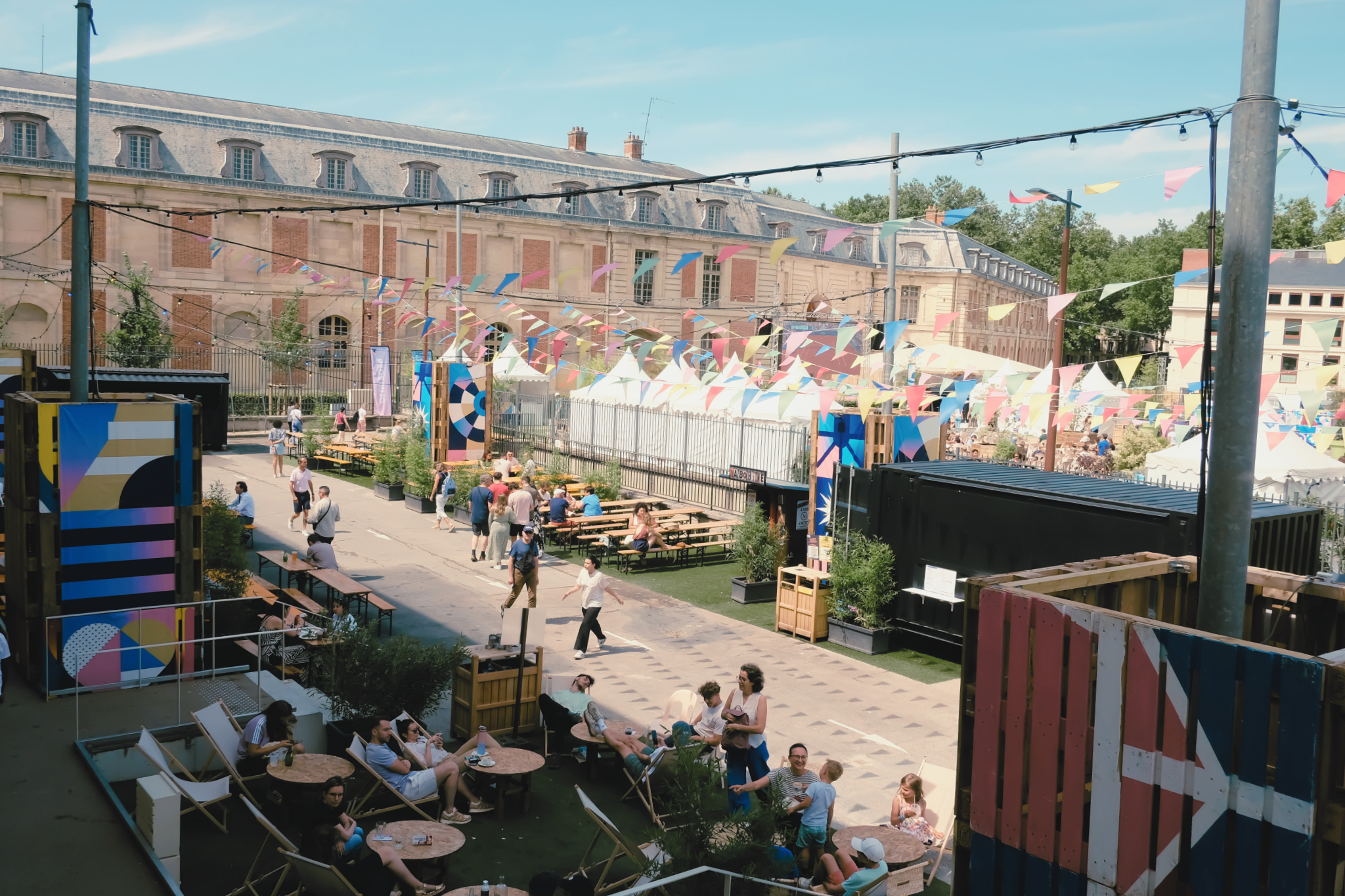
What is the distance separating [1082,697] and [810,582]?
28.7 feet

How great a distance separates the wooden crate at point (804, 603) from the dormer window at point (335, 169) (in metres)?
33.1

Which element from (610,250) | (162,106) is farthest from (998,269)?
(162,106)

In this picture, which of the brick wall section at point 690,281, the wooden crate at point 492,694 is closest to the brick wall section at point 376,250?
the brick wall section at point 690,281

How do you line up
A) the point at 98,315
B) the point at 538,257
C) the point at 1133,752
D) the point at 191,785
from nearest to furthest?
the point at 1133,752 → the point at 191,785 → the point at 98,315 → the point at 538,257

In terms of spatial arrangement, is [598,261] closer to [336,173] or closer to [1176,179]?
[336,173]

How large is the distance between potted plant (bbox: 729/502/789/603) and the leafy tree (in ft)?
82.4

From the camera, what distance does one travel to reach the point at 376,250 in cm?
4184

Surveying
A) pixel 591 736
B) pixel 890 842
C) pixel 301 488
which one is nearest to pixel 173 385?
pixel 301 488

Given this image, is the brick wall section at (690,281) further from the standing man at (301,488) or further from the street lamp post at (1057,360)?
the standing man at (301,488)

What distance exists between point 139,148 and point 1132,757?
40887mm

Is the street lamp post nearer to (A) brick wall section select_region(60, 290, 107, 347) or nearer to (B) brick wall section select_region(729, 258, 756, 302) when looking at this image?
(B) brick wall section select_region(729, 258, 756, 302)

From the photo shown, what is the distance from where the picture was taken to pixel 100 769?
26.4ft

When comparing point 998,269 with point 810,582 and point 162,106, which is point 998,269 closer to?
point 162,106

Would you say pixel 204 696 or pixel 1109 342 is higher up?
pixel 1109 342
